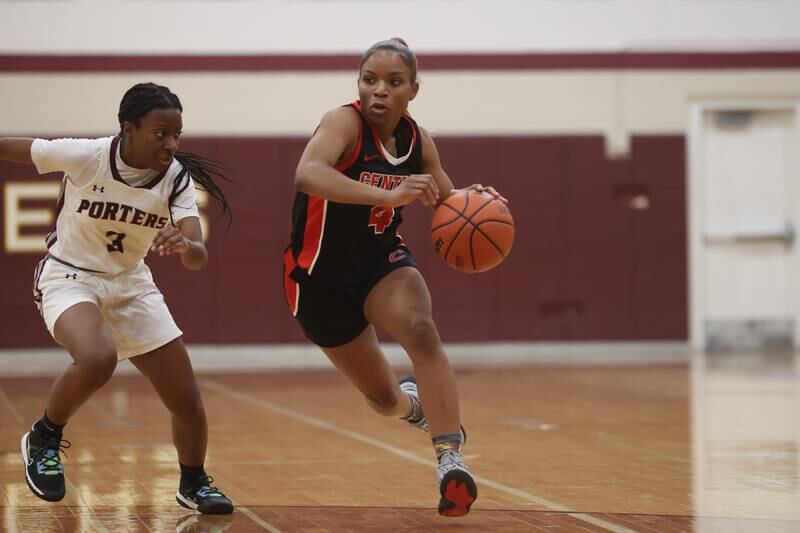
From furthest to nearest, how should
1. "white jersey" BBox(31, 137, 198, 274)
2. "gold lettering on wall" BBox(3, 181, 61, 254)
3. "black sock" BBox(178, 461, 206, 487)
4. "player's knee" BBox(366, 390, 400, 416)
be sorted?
"gold lettering on wall" BBox(3, 181, 61, 254) < "player's knee" BBox(366, 390, 400, 416) < "black sock" BBox(178, 461, 206, 487) < "white jersey" BBox(31, 137, 198, 274)

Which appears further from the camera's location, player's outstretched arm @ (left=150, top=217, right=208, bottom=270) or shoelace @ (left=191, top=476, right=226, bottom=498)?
shoelace @ (left=191, top=476, right=226, bottom=498)

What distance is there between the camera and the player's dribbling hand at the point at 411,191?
178 inches

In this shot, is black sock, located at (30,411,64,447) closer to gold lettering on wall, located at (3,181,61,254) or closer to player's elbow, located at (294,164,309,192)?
player's elbow, located at (294,164,309,192)

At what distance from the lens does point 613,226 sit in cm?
1527

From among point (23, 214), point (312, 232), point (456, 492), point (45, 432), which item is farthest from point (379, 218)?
point (23, 214)

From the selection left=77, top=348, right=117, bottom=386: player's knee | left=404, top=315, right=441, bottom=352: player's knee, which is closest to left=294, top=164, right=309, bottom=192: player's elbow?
left=404, top=315, right=441, bottom=352: player's knee

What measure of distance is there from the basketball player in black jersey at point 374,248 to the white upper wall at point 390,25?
10.0m

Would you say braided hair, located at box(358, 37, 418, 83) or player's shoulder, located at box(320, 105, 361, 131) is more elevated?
braided hair, located at box(358, 37, 418, 83)

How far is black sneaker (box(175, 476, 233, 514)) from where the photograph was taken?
5.00 meters

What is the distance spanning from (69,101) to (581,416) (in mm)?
8416

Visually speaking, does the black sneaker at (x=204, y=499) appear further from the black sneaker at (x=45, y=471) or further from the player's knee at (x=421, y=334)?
the player's knee at (x=421, y=334)

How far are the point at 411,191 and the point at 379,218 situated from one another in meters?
0.52

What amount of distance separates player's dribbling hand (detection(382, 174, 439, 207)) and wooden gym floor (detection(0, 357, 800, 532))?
1271 mm

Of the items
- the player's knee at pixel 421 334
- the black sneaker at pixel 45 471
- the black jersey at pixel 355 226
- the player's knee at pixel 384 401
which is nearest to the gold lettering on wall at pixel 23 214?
the player's knee at pixel 384 401
